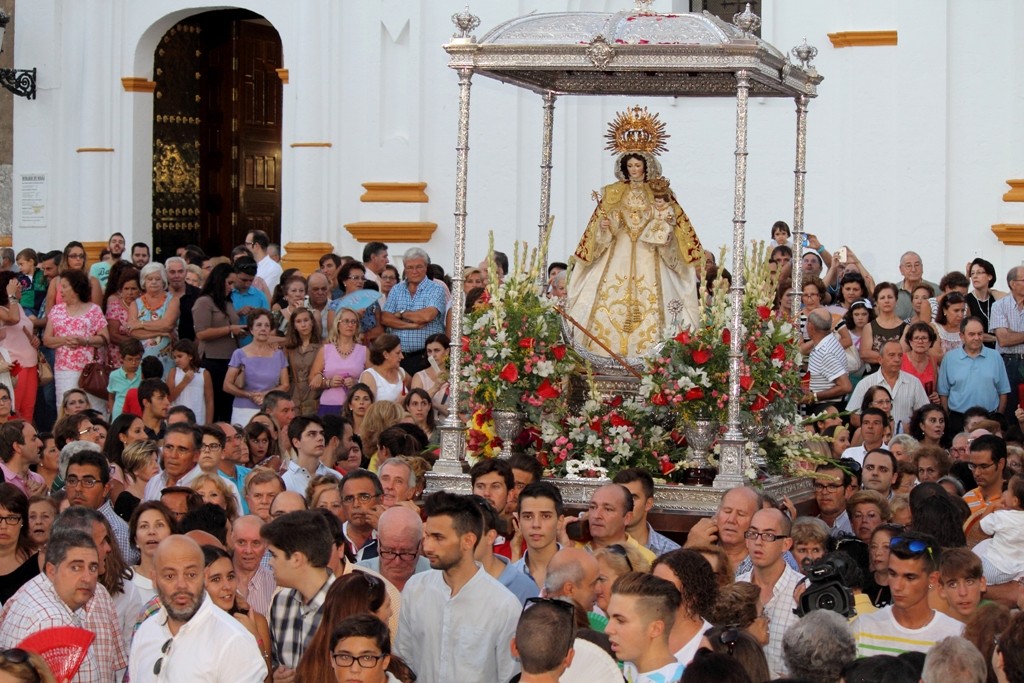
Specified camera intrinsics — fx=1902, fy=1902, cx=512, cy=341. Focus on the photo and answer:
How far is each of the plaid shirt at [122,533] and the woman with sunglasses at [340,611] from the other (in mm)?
2584

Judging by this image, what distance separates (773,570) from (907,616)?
753 millimetres

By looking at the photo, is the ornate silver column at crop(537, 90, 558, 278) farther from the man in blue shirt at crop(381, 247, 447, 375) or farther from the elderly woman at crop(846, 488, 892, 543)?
the elderly woman at crop(846, 488, 892, 543)

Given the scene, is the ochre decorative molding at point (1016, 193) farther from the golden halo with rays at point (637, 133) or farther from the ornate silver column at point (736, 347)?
the ornate silver column at point (736, 347)

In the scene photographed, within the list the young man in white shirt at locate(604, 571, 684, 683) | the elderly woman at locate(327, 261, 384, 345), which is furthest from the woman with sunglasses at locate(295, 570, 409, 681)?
the elderly woman at locate(327, 261, 384, 345)

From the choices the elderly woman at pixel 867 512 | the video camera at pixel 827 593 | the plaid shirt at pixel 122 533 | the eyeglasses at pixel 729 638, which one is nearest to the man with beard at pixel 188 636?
the eyeglasses at pixel 729 638

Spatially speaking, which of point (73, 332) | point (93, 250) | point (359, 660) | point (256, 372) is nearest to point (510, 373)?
point (256, 372)

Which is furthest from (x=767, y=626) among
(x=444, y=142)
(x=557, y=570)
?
(x=444, y=142)

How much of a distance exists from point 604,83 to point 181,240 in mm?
9338

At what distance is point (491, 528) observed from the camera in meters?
7.94

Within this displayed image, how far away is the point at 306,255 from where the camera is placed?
60.3 ft

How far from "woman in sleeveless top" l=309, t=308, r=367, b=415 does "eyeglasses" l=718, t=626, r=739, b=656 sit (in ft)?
24.9

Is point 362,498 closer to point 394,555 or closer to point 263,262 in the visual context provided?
point 394,555

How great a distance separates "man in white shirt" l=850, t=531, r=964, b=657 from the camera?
23.9 feet

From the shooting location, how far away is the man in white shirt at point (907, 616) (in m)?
7.30
